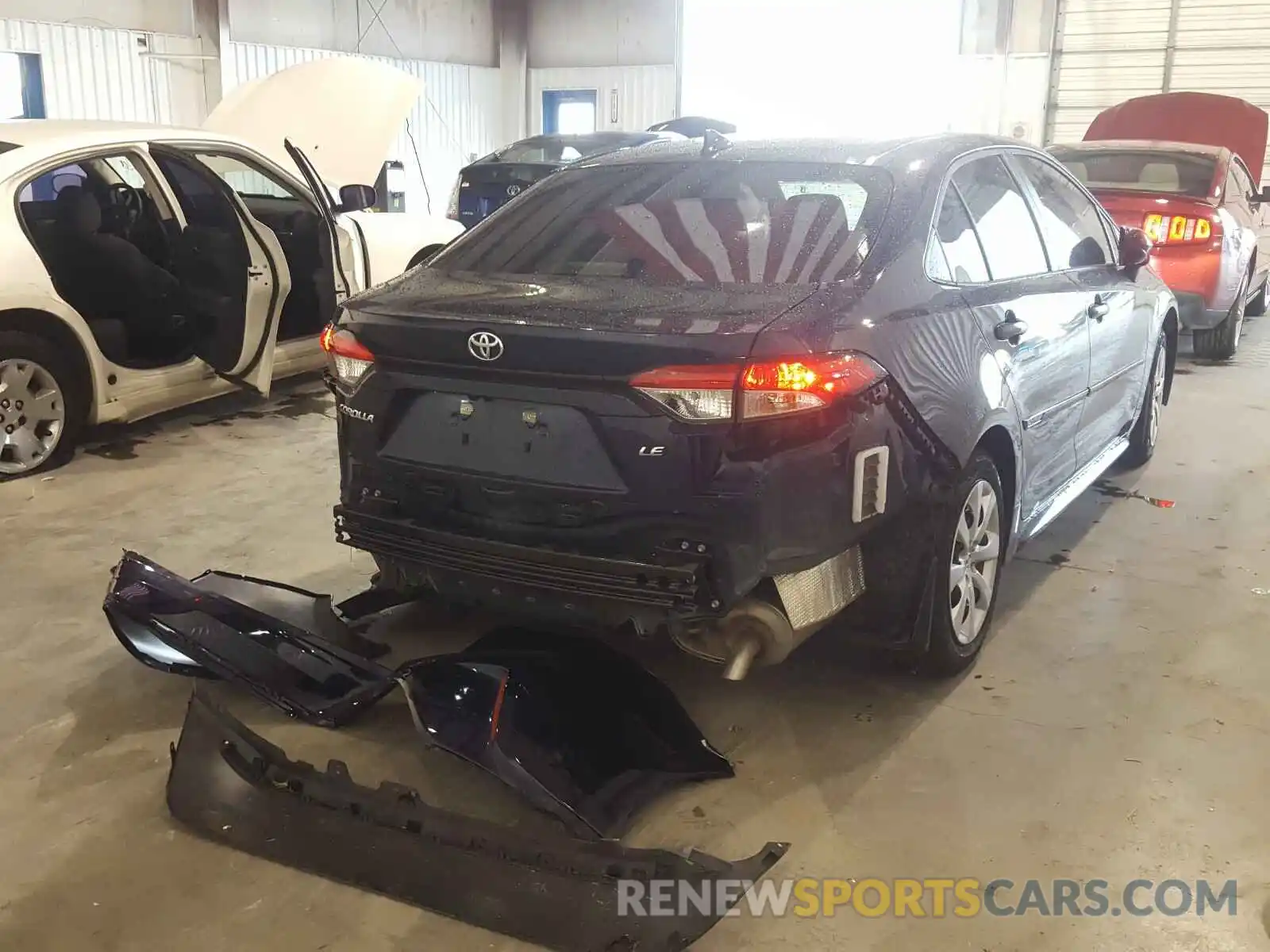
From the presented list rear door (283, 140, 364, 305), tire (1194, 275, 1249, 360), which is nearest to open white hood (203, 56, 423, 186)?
rear door (283, 140, 364, 305)

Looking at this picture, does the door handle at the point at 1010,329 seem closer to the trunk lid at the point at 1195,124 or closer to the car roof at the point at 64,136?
the car roof at the point at 64,136

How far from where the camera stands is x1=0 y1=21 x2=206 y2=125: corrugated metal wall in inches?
398

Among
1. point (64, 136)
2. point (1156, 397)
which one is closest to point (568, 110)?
point (64, 136)

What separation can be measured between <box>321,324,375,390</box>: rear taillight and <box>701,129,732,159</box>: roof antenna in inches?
46.4

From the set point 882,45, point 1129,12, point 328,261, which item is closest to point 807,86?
point 882,45

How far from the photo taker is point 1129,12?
1386cm

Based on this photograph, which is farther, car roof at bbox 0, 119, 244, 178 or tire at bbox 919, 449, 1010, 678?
car roof at bbox 0, 119, 244, 178

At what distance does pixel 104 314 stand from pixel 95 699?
293cm

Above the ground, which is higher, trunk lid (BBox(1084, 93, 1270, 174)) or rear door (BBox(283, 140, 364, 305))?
trunk lid (BBox(1084, 93, 1270, 174))

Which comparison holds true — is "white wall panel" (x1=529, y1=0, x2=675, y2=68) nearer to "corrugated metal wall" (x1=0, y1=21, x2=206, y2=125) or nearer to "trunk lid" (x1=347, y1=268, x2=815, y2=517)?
"corrugated metal wall" (x1=0, y1=21, x2=206, y2=125)

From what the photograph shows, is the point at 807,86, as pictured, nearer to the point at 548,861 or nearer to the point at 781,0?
the point at 781,0

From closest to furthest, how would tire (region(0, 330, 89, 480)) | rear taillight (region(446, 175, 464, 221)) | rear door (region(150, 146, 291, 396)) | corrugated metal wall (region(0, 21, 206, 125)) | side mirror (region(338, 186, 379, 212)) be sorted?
tire (region(0, 330, 89, 480)) → rear door (region(150, 146, 291, 396)) → side mirror (region(338, 186, 379, 212)) → corrugated metal wall (region(0, 21, 206, 125)) → rear taillight (region(446, 175, 464, 221))

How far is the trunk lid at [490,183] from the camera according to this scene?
1090cm

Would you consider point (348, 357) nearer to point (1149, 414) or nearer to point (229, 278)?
point (229, 278)
